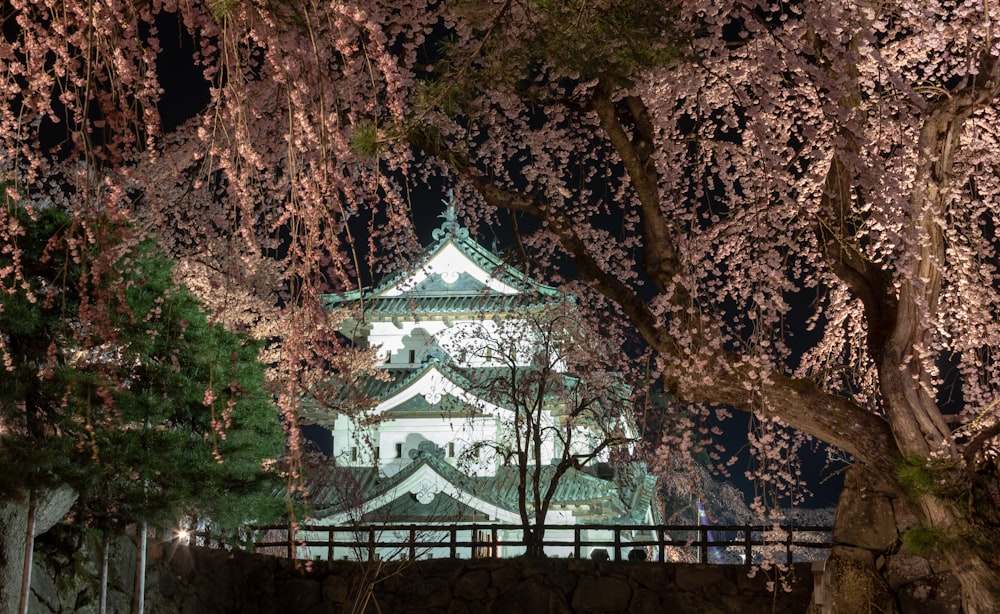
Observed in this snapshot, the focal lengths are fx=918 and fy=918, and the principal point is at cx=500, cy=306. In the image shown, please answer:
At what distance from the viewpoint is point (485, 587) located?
1258 centimetres

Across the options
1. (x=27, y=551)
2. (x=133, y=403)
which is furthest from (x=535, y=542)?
(x=27, y=551)

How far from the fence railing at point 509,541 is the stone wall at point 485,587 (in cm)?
33

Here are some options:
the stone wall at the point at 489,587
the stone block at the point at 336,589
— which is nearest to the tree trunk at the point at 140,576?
the stone wall at the point at 489,587

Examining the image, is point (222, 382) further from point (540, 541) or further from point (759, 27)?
point (540, 541)

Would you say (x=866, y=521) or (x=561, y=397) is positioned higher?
(x=561, y=397)

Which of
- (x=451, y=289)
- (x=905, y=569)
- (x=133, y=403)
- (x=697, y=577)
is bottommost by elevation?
(x=697, y=577)

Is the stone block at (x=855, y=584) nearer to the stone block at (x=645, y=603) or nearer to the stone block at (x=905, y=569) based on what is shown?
the stone block at (x=905, y=569)

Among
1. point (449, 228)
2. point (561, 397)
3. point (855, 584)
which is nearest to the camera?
point (855, 584)

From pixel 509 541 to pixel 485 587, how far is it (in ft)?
8.87

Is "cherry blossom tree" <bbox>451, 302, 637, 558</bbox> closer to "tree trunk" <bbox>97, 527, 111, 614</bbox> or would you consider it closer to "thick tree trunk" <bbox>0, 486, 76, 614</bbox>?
"tree trunk" <bbox>97, 527, 111, 614</bbox>

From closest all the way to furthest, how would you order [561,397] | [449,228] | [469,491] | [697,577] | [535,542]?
[697,577]
[535,542]
[561,397]
[469,491]
[449,228]

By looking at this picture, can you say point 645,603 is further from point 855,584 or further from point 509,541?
point 855,584

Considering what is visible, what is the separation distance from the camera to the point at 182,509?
7867 mm

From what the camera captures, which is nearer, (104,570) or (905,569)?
(104,570)
